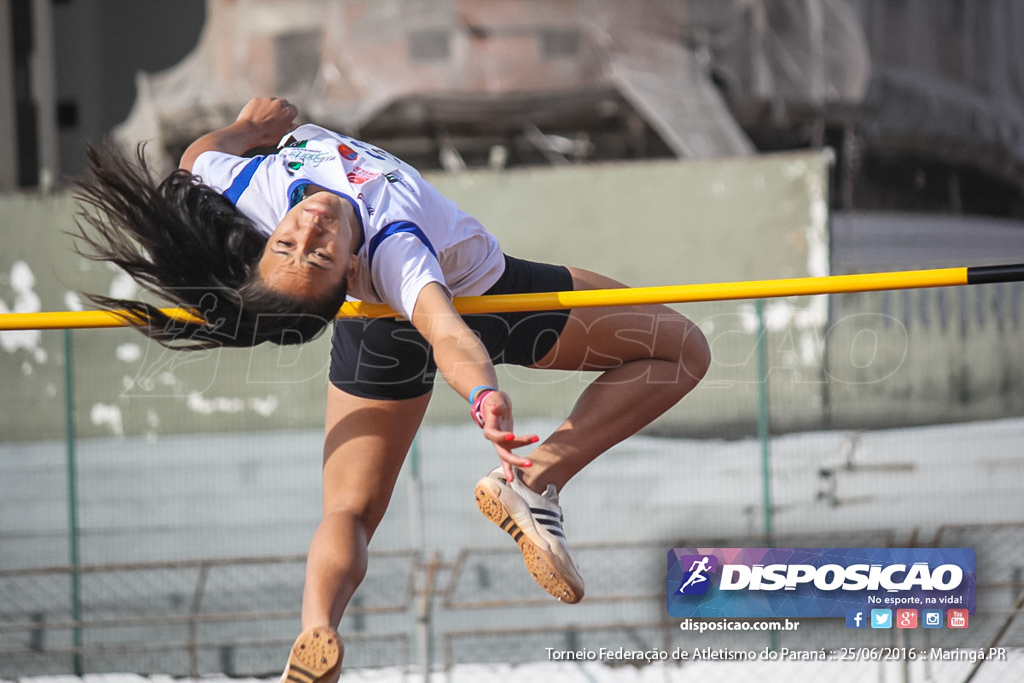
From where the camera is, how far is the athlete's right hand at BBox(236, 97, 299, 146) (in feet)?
10.1

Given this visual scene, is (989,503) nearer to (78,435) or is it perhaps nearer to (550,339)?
(550,339)

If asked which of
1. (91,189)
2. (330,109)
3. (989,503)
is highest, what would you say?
(330,109)

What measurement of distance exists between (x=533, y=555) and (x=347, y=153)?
1.11 meters

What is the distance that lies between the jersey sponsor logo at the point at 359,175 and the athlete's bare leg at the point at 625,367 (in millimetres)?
631

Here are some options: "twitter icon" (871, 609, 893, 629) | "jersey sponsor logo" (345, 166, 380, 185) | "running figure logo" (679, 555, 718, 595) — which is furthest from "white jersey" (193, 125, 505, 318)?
"twitter icon" (871, 609, 893, 629)

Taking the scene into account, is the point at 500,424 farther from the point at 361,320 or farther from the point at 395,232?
the point at 361,320

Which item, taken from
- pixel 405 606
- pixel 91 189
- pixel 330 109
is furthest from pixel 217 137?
pixel 330 109

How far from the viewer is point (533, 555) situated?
8.95ft

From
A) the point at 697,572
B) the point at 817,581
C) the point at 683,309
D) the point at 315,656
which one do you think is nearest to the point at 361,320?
the point at 315,656

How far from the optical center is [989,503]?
5.86m

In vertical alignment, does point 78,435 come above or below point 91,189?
above

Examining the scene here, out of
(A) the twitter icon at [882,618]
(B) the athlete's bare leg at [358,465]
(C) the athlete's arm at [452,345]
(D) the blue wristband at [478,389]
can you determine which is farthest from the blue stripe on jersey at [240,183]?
(A) the twitter icon at [882,618]

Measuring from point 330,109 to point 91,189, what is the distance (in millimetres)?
6944

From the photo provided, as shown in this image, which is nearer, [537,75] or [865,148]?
[537,75]
